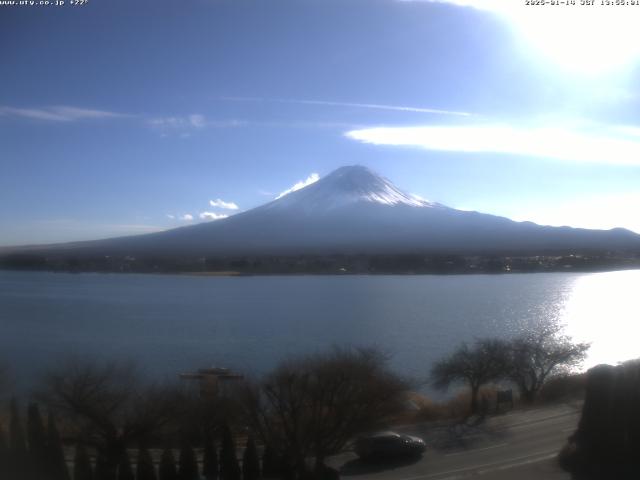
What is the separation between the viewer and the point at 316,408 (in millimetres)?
4289

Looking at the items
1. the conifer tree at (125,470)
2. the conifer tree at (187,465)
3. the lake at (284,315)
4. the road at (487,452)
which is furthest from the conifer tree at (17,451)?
the lake at (284,315)

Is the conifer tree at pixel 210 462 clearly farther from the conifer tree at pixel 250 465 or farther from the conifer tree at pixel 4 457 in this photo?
the conifer tree at pixel 4 457

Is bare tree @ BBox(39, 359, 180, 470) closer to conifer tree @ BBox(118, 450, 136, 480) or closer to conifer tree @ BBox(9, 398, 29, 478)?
conifer tree @ BBox(118, 450, 136, 480)

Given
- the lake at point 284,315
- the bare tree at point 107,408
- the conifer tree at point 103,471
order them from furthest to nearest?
the lake at point 284,315 → the bare tree at point 107,408 → the conifer tree at point 103,471

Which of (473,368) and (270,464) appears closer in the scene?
(270,464)

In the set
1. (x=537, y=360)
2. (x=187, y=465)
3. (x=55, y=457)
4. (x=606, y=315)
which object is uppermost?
(x=55, y=457)

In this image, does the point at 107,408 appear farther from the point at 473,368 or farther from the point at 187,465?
the point at 473,368

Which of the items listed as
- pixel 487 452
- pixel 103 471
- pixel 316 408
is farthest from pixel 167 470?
pixel 487 452

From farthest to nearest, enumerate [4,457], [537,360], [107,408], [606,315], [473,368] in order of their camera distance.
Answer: [606,315] < [537,360] < [473,368] < [107,408] < [4,457]

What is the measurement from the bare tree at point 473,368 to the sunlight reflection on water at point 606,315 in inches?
45.9

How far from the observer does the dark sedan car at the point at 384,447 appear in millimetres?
4293

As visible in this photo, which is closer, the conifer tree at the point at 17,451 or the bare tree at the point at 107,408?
the conifer tree at the point at 17,451

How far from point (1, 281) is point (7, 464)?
16.0 meters

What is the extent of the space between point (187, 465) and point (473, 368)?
3.95 m
